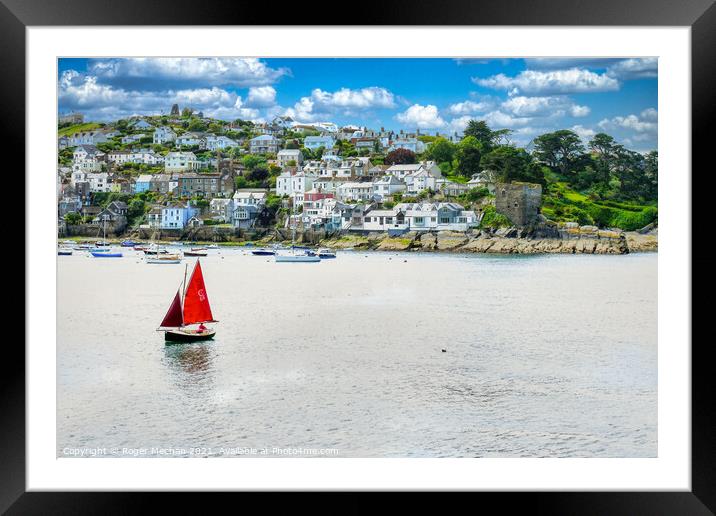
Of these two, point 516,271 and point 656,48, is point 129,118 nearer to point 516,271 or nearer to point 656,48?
point 516,271

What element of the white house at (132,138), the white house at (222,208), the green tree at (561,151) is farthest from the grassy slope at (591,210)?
the white house at (132,138)

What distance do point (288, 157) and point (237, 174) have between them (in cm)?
93

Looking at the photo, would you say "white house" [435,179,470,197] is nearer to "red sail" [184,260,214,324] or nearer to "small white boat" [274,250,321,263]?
"small white boat" [274,250,321,263]

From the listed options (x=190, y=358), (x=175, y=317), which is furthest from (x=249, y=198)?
(x=175, y=317)

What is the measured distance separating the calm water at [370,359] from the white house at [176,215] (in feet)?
2.54

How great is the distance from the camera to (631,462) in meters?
2.37

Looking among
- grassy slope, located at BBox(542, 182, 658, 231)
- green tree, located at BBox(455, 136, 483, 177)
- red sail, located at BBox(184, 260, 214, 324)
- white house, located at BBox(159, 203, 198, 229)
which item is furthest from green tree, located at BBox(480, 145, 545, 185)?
red sail, located at BBox(184, 260, 214, 324)

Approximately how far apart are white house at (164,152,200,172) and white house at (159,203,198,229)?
52 centimetres

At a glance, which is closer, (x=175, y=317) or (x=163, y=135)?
(x=175, y=317)

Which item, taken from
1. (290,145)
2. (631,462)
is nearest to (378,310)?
(290,145)

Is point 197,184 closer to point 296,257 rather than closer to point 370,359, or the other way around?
point 296,257

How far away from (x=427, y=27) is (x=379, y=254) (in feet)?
28.6

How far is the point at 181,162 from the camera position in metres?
9.16

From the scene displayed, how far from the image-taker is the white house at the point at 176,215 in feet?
30.6
